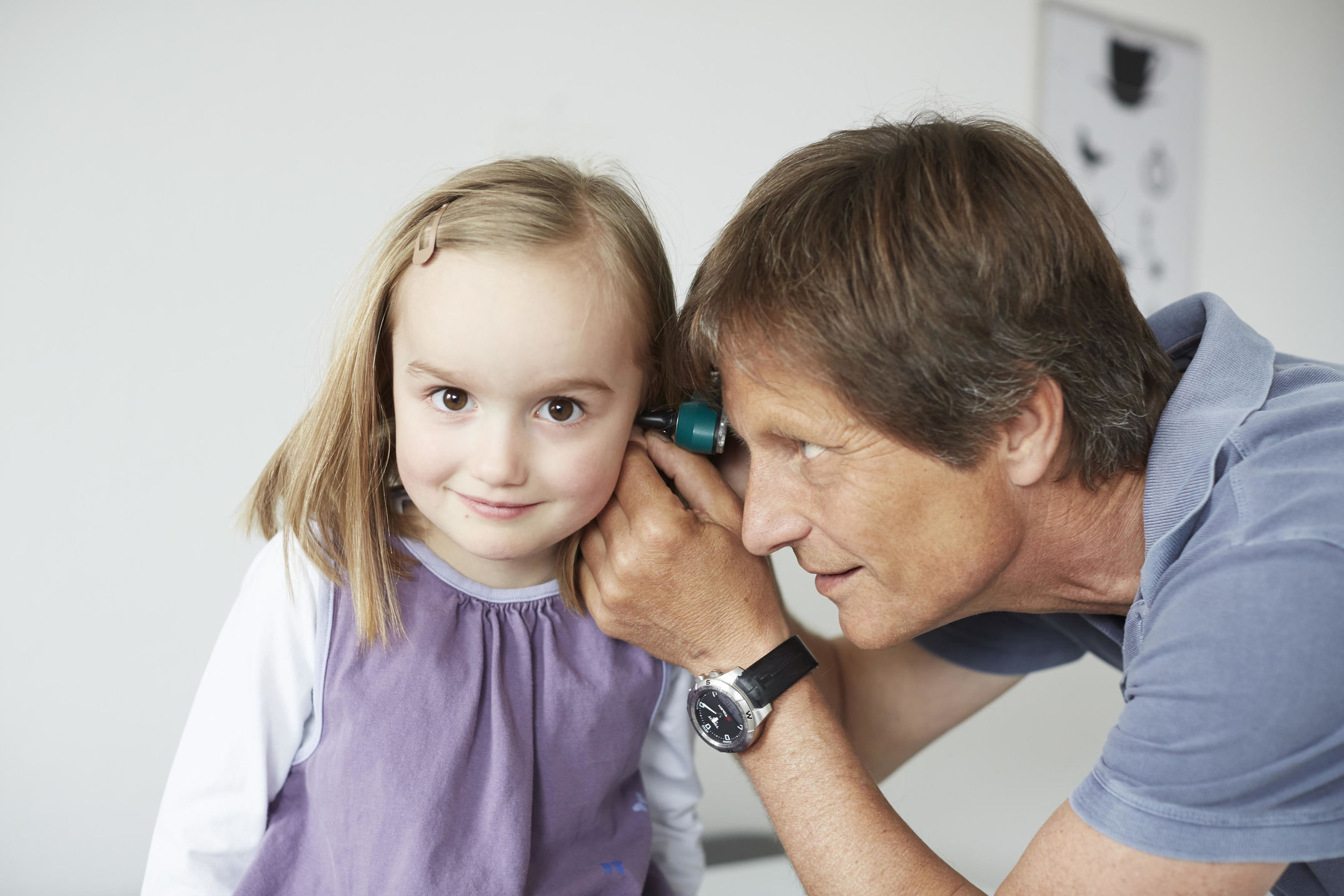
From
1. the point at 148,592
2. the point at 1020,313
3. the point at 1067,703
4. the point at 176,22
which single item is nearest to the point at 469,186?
the point at 1020,313

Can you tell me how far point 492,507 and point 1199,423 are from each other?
Result: 835mm

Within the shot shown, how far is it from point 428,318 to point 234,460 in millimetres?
866

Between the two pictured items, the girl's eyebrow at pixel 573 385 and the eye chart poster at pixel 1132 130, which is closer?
the girl's eyebrow at pixel 573 385

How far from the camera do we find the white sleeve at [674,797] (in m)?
1.38

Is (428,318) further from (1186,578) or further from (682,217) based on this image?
(682,217)

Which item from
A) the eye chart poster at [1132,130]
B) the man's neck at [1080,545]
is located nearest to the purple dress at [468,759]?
the man's neck at [1080,545]

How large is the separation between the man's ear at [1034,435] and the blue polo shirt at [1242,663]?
144 mm

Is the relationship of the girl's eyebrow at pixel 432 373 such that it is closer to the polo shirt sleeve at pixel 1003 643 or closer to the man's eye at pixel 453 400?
the man's eye at pixel 453 400

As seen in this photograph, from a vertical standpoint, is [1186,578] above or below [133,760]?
above

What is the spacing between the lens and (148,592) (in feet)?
5.45

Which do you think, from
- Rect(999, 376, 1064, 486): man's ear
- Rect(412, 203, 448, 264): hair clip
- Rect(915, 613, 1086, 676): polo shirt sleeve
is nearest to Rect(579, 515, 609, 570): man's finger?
Rect(412, 203, 448, 264): hair clip

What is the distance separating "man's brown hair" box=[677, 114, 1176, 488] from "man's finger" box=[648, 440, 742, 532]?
0.64 ft

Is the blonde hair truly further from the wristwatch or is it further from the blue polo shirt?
the blue polo shirt

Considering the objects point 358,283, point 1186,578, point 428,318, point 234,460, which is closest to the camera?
point 1186,578
